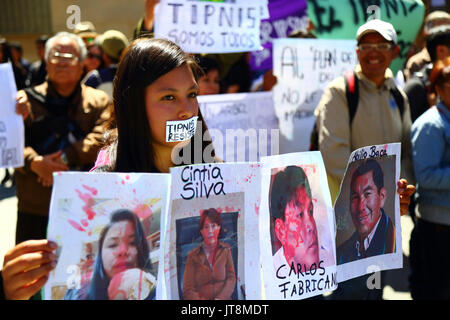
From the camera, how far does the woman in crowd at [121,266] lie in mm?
1257

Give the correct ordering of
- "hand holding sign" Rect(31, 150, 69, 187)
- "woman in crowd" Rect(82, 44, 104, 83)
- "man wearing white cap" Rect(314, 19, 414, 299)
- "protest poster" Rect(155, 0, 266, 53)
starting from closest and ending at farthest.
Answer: "man wearing white cap" Rect(314, 19, 414, 299), "hand holding sign" Rect(31, 150, 69, 187), "protest poster" Rect(155, 0, 266, 53), "woman in crowd" Rect(82, 44, 104, 83)

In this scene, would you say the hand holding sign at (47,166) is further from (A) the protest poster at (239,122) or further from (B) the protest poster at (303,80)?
(B) the protest poster at (303,80)

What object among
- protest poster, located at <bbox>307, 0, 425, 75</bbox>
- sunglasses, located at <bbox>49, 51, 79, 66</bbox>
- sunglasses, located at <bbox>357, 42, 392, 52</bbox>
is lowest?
sunglasses, located at <bbox>357, 42, 392, 52</bbox>

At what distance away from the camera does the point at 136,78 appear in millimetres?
1591

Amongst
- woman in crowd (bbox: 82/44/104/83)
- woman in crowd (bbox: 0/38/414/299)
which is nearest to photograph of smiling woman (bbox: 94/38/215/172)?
woman in crowd (bbox: 0/38/414/299)

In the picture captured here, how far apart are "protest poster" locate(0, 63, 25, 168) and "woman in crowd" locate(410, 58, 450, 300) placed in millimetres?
2225

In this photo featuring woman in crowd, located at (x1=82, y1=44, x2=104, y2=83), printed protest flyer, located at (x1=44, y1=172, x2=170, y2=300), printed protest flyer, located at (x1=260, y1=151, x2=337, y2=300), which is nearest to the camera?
printed protest flyer, located at (x1=44, y1=172, x2=170, y2=300)

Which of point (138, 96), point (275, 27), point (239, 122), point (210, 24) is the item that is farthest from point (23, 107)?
point (275, 27)

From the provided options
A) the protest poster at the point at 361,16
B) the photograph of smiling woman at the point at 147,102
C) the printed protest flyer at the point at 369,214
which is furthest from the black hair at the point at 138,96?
the protest poster at the point at 361,16

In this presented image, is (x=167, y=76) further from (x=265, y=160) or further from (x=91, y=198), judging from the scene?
(x=91, y=198)

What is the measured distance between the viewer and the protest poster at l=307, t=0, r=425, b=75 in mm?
4020

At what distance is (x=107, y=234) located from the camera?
1.27 m

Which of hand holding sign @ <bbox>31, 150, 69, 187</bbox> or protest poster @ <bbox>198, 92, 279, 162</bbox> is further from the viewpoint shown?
protest poster @ <bbox>198, 92, 279, 162</bbox>

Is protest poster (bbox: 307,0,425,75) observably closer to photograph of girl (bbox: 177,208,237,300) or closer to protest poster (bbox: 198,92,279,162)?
protest poster (bbox: 198,92,279,162)
